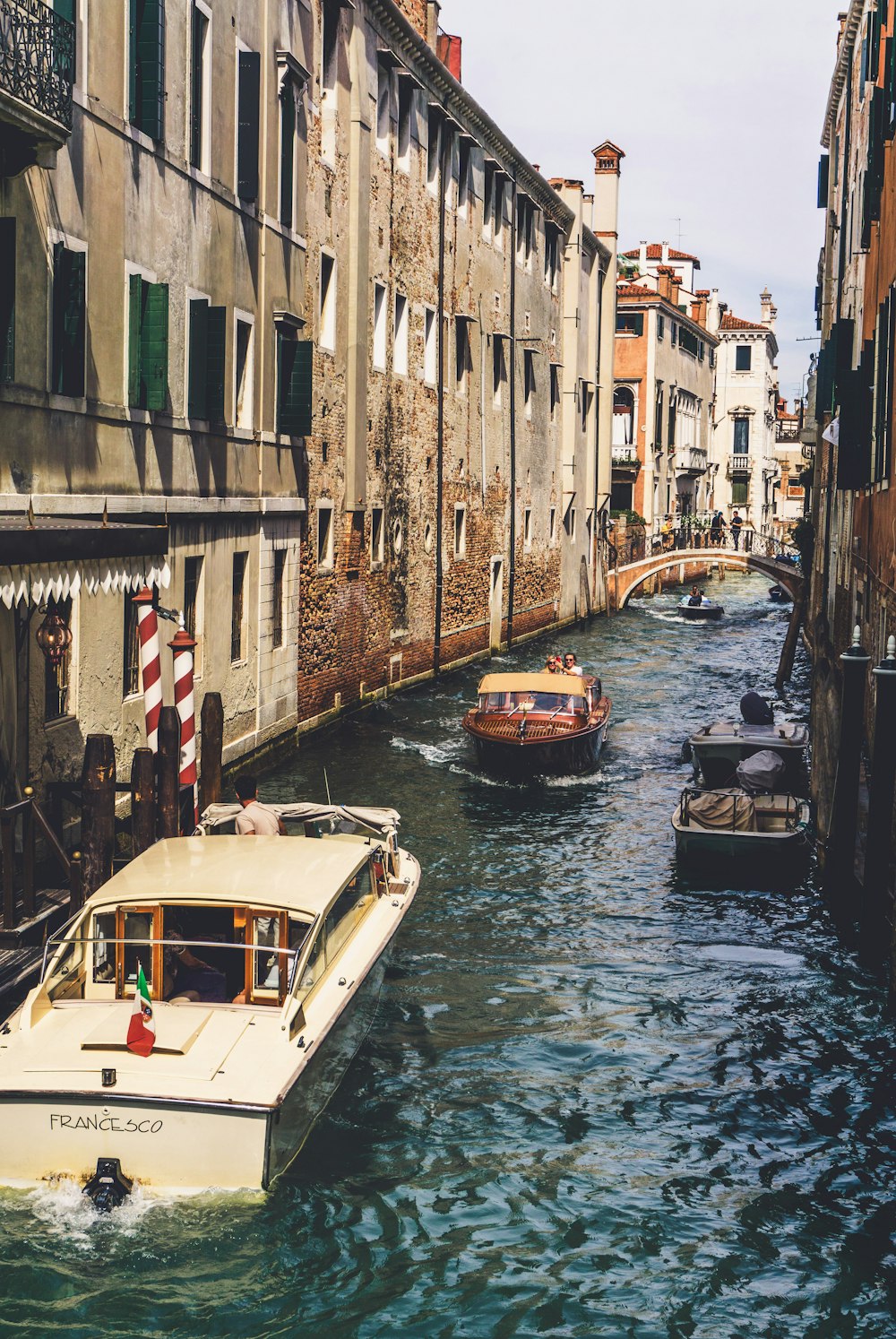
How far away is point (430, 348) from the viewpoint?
29.2 m

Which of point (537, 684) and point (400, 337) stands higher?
point (400, 337)

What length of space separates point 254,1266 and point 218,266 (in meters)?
12.9

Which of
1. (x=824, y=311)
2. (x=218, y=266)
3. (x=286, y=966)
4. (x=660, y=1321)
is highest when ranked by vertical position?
(x=824, y=311)

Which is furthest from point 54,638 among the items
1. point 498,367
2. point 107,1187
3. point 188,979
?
point 498,367

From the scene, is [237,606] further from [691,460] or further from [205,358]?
[691,460]

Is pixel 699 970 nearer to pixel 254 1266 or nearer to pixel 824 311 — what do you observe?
pixel 254 1266

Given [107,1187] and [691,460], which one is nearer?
[107,1187]

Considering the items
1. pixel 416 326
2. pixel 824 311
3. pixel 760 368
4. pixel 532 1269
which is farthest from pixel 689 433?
pixel 532 1269

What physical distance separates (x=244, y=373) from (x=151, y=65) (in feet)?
15.9

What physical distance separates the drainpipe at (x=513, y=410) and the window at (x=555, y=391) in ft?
16.7

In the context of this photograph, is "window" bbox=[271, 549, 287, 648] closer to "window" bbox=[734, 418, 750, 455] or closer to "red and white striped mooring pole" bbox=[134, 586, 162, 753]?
"red and white striped mooring pole" bbox=[134, 586, 162, 753]

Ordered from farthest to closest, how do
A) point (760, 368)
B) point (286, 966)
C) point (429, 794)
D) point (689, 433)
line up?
point (760, 368)
point (689, 433)
point (429, 794)
point (286, 966)

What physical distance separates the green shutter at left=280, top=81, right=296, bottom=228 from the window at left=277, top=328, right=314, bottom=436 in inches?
61.1

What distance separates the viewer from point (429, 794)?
19625mm
